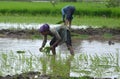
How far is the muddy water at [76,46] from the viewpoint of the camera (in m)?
15.9

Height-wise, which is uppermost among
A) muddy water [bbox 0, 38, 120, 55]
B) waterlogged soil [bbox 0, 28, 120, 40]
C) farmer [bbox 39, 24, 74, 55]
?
farmer [bbox 39, 24, 74, 55]

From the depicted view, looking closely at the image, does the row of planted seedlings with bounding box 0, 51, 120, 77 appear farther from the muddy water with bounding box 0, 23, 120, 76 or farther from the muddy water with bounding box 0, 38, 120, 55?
the muddy water with bounding box 0, 38, 120, 55

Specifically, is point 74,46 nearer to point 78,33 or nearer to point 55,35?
point 78,33

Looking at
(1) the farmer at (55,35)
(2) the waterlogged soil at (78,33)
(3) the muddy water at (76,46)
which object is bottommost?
(2) the waterlogged soil at (78,33)

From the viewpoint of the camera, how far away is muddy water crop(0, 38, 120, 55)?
1590cm

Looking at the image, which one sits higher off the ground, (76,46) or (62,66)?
(62,66)

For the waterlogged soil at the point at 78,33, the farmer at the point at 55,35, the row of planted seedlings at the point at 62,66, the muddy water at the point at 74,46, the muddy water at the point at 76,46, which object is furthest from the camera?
the waterlogged soil at the point at 78,33

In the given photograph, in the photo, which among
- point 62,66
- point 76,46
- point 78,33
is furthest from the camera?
point 78,33

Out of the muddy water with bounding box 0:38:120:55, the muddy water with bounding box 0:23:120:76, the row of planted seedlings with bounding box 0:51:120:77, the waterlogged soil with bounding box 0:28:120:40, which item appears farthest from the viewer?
the waterlogged soil with bounding box 0:28:120:40

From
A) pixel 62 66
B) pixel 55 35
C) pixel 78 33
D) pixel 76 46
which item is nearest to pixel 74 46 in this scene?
pixel 76 46

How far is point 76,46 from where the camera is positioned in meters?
17.6

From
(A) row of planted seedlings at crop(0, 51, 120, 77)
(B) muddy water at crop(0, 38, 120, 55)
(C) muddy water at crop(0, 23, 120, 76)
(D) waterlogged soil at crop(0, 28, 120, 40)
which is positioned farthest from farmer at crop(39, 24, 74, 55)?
(D) waterlogged soil at crop(0, 28, 120, 40)

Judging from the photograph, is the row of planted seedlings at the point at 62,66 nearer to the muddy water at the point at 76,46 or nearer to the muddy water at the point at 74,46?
the muddy water at the point at 74,46

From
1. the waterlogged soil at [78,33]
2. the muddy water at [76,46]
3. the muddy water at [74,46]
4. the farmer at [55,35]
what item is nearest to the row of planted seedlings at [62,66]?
the farmer at [55,35]
